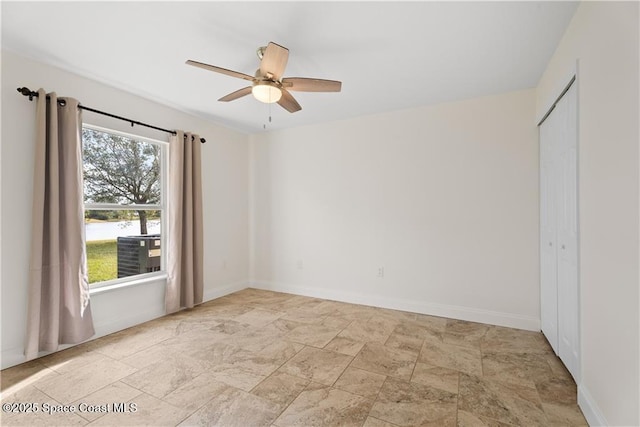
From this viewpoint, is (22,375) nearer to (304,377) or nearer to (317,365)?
(304,377)

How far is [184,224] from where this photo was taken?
3.57 meters

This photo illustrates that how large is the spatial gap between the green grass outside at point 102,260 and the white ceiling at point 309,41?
1.65m

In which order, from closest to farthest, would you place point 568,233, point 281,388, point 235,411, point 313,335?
point 235,411 → point 281,388 → point 568,233 → point 313,335

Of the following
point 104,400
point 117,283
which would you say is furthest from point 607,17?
point 117,283

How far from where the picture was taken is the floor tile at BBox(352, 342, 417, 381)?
2213 mm

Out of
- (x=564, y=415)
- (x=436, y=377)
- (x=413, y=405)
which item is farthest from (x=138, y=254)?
(x=564, y=415)

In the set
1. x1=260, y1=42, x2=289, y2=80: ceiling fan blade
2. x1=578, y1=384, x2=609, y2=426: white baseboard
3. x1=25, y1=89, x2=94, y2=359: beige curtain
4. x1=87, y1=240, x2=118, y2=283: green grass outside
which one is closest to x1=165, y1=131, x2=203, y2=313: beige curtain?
x1=87, y1=240, x2=118, y2=283: green grass outside

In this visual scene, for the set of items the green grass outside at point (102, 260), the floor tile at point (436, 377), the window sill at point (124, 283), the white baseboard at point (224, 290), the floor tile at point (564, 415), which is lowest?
the floor tile at point (436, 377)

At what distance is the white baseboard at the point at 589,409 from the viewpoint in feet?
4.98

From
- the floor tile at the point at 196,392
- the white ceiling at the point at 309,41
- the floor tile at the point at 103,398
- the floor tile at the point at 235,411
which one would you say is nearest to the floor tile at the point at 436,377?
the floor tile at the point at 235,411

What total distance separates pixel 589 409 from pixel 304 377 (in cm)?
175

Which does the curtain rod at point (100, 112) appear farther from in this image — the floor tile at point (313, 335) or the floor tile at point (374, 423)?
the floor tile at point (374, 423)

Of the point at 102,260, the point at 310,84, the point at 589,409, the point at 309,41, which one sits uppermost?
the point at 309,41

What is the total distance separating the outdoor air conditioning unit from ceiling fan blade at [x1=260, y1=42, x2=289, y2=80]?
2.51 meters
